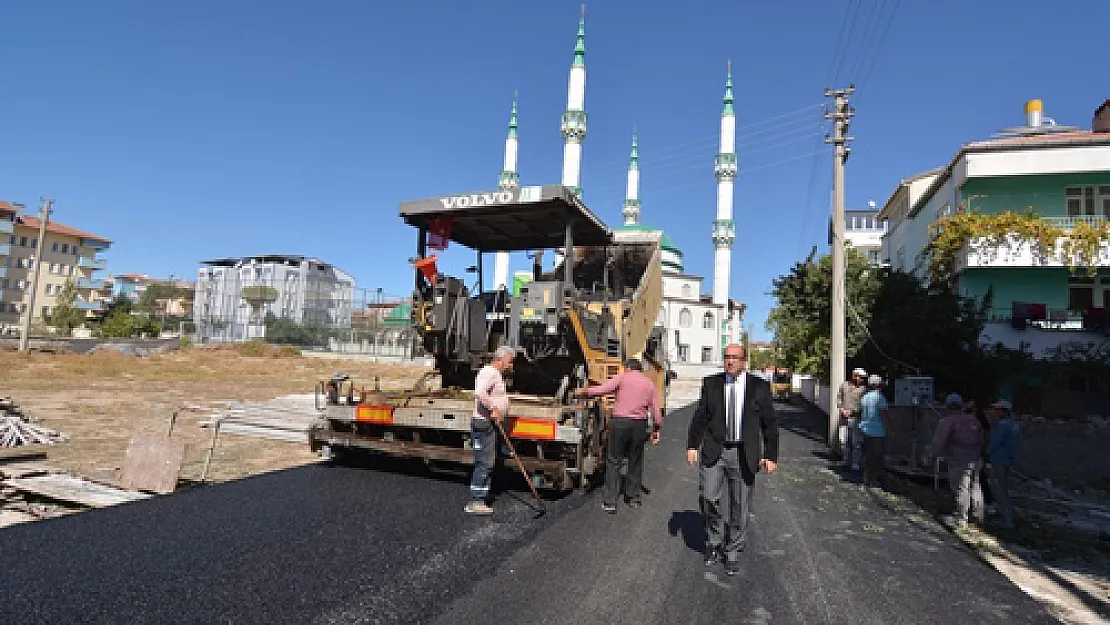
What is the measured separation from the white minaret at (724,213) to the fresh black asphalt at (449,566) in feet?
180

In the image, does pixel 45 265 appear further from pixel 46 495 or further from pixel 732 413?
pixel 732 413

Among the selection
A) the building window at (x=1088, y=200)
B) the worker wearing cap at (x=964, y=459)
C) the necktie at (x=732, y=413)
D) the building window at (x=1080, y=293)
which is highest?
the building window at (x=1088, y=200)

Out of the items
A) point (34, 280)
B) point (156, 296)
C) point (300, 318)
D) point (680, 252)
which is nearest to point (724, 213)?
point (680, 252)

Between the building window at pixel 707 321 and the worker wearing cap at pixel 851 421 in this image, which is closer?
the worker wearing cap at pixel 851 421

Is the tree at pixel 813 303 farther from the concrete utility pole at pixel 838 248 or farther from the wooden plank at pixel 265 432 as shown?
the wooden plank at pixel 265 432

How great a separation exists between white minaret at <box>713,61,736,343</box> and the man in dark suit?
182ft

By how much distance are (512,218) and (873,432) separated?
6280 mm

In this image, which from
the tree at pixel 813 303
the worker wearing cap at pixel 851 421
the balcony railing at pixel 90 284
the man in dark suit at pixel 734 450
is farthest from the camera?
the balcony railing at pixel 90 284

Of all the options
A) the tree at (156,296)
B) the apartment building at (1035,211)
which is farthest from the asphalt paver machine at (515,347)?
the tree at (156,296)

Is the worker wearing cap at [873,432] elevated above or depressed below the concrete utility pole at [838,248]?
below

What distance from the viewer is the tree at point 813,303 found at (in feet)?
52.7

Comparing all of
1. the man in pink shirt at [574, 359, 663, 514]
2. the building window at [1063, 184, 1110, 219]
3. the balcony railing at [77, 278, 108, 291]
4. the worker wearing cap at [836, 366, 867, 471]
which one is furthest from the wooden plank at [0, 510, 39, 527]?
the balcony railing at [77, 278, 108, 291]

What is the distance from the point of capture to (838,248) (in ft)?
38.0

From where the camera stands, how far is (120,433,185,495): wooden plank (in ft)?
17.3
